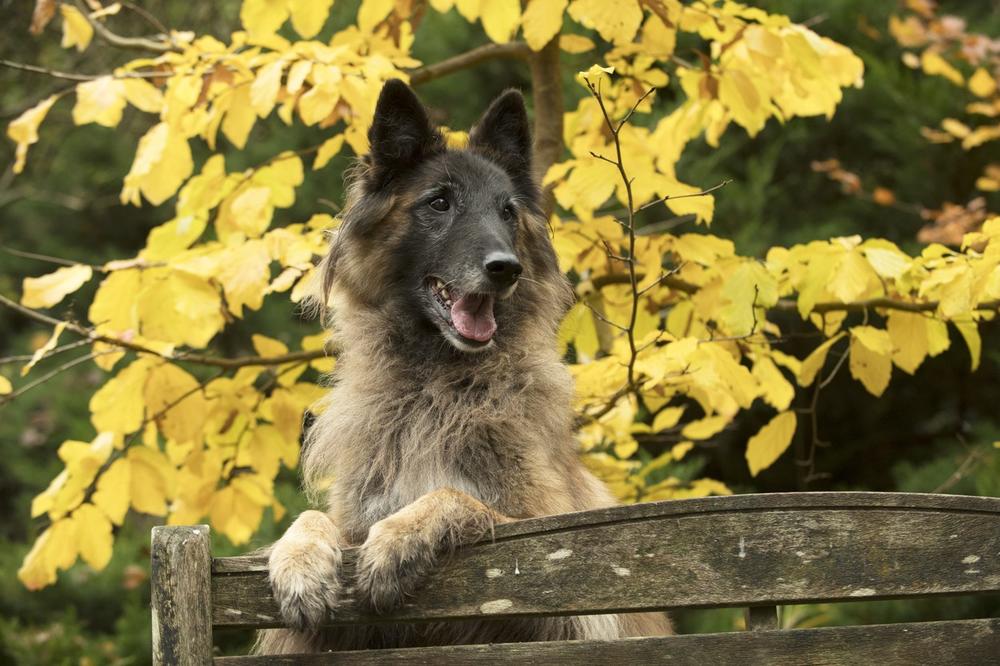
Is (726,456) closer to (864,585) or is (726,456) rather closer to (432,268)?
(432,268)

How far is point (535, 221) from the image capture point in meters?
3.69

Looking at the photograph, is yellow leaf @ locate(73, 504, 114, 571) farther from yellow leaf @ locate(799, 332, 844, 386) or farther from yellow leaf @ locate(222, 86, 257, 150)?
yellow leaf @ locate(799, 332, 844, 386)

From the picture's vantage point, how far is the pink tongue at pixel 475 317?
327cm

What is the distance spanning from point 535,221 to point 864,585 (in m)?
1.82

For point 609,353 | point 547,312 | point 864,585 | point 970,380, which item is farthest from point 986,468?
point 864,585

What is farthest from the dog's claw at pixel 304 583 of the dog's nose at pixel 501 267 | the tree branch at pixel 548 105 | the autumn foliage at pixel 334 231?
the tree branch at pixel 548 105

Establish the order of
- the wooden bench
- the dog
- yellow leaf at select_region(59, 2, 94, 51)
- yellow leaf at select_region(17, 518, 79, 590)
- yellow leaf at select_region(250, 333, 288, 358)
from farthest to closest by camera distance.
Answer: yellow leaf at select_region(250, 333, 288, 358)
yellow leaf at select_region(59, 2, 94, 51)
yellow leaf at select_region(17, 518, 79, 590)
the dog
the wooden bench

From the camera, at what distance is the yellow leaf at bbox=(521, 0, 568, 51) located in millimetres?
3543

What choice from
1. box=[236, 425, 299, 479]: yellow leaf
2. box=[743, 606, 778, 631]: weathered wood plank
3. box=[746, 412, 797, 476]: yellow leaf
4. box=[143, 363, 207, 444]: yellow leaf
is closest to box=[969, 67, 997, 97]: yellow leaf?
box=[746, 412, 797, 476]: yellow leaf

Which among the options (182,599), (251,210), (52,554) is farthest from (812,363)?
(52,554)

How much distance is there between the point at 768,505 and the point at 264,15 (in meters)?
2.46

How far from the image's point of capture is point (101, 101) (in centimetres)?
369

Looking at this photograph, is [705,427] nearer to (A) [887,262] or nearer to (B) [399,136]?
(A) [887,262]

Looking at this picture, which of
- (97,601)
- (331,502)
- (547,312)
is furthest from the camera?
(97,601)
